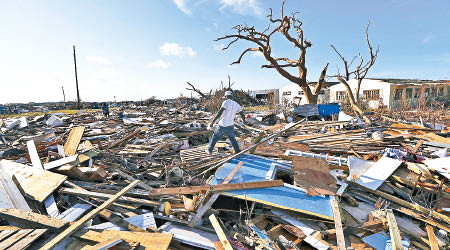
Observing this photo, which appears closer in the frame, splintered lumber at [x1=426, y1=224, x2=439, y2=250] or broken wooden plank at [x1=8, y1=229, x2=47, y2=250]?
broken wooden plank at [x1=8, y1=229, x2=47, y2=250]

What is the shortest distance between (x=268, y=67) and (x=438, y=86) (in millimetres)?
18985

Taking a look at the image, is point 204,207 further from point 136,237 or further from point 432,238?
point 432,238

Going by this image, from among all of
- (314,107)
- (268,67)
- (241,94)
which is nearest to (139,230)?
(314,107)

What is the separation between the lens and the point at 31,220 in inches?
109

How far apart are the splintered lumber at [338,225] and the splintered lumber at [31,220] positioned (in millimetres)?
3429

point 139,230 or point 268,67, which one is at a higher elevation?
point 268,67

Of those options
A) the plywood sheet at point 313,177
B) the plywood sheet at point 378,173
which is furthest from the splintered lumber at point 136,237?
the plywood sheet at point 378,173

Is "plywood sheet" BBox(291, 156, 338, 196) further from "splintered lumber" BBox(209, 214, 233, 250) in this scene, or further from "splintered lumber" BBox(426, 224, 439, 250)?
"splintered lumber" BBox(209, 214, 233, 250)

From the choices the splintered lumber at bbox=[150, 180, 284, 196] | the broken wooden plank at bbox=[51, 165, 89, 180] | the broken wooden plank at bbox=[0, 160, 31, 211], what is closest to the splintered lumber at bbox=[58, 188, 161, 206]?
the splintered lumber at bbox=[150, 180, 284, 196]

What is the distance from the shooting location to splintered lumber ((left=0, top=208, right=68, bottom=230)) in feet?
8.86

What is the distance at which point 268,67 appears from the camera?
60.2 ft

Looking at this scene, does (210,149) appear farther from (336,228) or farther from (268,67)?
(268,67)

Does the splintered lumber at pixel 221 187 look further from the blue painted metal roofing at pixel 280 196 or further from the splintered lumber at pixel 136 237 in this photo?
the splintered lumber at pixel 136 237

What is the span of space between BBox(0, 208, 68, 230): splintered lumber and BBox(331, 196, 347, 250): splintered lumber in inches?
135
